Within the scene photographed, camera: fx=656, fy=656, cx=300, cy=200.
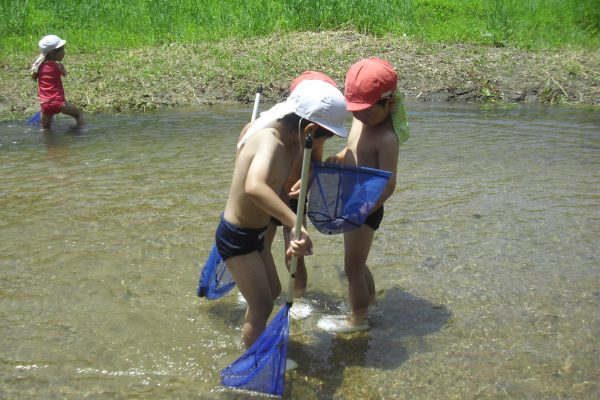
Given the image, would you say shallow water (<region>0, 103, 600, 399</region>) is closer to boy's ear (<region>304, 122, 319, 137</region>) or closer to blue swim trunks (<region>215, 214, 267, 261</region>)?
blue swim trunks (<region>215, 214, 267, 261</region>)

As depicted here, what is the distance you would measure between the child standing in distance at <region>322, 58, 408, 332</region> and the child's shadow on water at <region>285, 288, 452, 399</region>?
12 centimetres

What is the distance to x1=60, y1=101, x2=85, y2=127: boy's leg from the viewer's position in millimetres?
8125

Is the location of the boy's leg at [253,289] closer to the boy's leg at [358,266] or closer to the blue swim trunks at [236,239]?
the blue swim trunks at [236,239]

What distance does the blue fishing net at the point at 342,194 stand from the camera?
295cm

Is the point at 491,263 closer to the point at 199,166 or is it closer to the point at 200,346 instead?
the point at 200,346

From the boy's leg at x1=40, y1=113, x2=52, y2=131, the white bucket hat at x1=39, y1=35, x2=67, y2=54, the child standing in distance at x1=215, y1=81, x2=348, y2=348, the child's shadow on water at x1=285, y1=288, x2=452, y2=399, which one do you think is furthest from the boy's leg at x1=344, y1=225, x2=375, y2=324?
the white bucket hat at x1=39, y1=35, x2=67, y2=54

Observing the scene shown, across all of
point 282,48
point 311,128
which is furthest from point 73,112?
point 311,128

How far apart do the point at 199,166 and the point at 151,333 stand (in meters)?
3.17

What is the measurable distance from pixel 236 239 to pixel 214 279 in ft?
1.94

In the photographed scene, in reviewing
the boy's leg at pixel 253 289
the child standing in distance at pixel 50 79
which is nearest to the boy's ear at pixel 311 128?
the boy's leg at pixel 253 289

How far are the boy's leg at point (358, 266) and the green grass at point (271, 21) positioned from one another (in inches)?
368

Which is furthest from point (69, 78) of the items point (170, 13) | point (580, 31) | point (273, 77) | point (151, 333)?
point (580, 31)

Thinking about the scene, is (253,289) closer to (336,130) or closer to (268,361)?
(268,361)

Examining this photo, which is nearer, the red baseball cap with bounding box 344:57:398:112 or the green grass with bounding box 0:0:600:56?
the red baseball cap with bounding box 344:57:398:112
